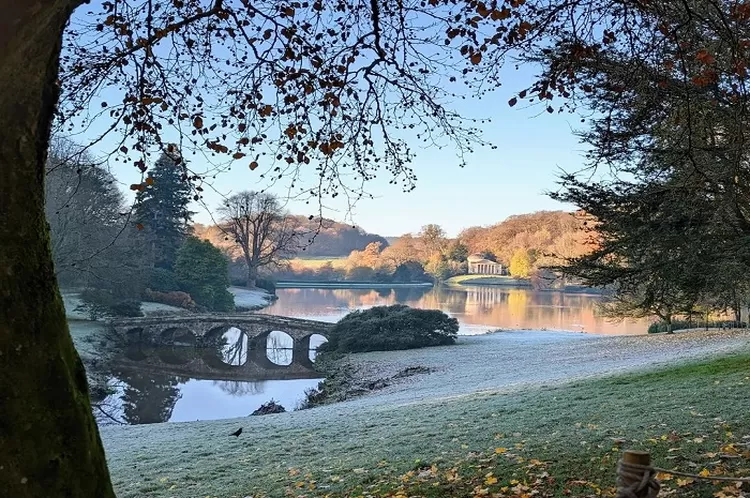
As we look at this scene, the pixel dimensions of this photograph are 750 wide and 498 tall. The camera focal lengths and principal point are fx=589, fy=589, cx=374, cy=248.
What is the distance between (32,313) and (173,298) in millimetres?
32431

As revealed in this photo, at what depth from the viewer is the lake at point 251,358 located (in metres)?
15.9

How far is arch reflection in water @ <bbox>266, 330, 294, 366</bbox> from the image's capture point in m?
25.4

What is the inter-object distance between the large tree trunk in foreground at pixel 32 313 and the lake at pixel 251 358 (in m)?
5.29

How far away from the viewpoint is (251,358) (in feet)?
82.2

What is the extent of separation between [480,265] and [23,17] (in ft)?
208

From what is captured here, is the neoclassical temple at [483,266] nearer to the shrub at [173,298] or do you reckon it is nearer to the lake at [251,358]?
the lake at [251,358]

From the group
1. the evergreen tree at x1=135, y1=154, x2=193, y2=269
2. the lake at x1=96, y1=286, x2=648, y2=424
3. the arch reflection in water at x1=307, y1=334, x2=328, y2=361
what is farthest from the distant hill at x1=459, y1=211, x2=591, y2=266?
the evergreen tree at x1=135, y1=154, x2=193, y2=269

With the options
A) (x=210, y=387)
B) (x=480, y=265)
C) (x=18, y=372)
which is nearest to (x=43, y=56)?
(x=18, y=372)

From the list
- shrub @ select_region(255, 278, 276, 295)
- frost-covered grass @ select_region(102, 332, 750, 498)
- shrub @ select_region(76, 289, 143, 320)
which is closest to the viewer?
frost-covered grass @ select_region(102, 332, 750, 498)

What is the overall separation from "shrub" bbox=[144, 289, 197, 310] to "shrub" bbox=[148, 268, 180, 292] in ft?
1.59

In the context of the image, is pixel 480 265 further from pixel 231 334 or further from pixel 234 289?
pixel 231 334

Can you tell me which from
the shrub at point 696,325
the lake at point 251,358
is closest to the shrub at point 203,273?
the lake at point 251,358

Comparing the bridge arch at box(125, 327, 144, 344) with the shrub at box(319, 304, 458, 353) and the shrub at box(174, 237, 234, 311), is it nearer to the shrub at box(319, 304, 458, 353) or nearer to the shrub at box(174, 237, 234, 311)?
the shrub at box(174, 237, 234, 311)

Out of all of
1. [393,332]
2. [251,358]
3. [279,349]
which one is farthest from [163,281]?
[393,332]
